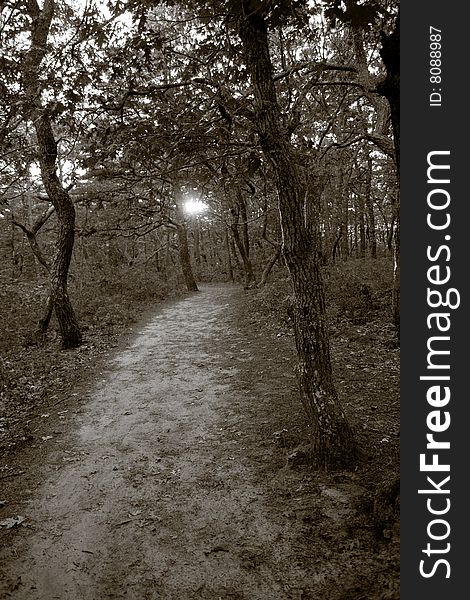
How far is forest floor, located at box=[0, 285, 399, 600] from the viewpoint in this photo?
3855mm

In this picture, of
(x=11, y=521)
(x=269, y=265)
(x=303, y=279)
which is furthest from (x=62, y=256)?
(x=269, y=265)

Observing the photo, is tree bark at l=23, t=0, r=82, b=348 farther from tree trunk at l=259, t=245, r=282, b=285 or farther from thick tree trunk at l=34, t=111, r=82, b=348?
tree trunk at l=259, t=245, r=282, b=285

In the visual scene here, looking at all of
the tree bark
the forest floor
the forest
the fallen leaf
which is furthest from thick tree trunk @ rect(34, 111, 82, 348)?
the fallen leaf

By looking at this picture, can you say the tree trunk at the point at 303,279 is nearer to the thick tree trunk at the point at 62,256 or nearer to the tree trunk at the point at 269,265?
the thick tree trunk at the point at 62,256

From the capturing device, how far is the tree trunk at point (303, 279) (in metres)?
4.96

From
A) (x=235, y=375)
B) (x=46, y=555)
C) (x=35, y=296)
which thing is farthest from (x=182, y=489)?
(x=35, y=296)

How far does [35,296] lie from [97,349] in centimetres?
908

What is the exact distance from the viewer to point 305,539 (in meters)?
4.22

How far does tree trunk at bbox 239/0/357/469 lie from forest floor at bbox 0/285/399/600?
1.37 feet

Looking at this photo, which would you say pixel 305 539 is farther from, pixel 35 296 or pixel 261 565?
pixel 35 296

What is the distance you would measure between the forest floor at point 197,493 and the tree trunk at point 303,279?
16.5 inches

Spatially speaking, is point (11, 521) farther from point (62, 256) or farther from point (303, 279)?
point (62, 256)

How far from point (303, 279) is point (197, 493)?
2.87m

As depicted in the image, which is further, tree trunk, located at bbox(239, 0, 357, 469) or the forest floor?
tree trunk, located at bbox(239, 0, 357, 469)
